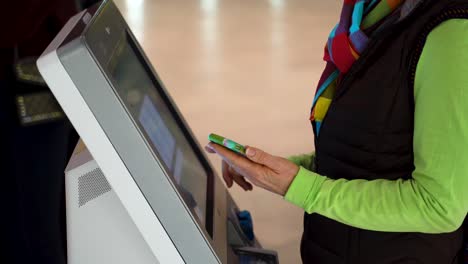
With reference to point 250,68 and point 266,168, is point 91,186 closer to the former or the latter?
point 266,168

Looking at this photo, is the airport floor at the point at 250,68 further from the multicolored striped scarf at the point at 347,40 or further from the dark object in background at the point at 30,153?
the multicolored striped scarf at the point at 347,40

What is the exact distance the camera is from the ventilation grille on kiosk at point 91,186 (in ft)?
3.38

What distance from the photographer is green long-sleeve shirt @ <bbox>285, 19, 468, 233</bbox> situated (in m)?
0.95

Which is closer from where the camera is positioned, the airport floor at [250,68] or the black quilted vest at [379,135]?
the black quilted vest at [379,135]

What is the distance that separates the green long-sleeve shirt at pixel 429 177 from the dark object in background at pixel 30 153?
2.11 ft

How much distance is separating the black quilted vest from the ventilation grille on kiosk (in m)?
0.44

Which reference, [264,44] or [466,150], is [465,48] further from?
[264,44]

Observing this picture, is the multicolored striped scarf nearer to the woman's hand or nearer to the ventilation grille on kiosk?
the woman's hand

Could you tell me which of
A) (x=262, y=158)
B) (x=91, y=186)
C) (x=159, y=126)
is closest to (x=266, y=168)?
(x=262, y=158)

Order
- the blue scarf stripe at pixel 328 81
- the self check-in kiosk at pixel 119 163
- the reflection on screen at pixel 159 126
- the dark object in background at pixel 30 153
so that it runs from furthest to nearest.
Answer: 1. the dark object in background at pixel 30 153
2. the blue scarf stripe at pixel 328 81
3. the reflection on screen at pixel 159 126
4. the self check-in kiosk at pixel 119 163

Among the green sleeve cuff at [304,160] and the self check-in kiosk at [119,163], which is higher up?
the self check-in kiosk at [119,163]

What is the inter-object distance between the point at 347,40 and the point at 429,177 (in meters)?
0.31

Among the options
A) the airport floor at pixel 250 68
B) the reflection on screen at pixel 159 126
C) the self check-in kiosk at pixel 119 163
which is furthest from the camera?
the airport floor at pixel 250 68

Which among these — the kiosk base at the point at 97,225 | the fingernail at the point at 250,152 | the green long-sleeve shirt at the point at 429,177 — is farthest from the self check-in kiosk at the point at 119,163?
the green long-sleeve shirt at the point at 429,177
